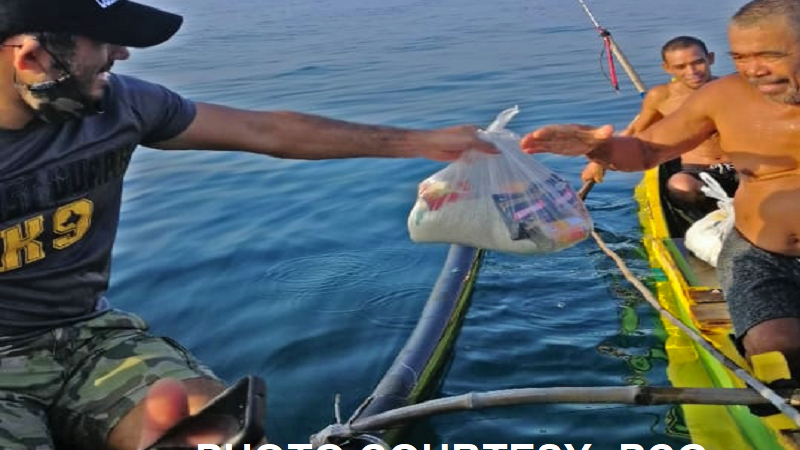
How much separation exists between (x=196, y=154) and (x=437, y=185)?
8.75 metres

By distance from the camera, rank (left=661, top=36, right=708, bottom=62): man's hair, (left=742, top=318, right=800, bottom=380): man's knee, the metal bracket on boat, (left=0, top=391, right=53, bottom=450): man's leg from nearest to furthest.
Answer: (left=0, top=391, right=53, bottom=450): man's leg, the metal bracket on boat, (left=742, top=318, right=800, bottom=380): man's knee, (left=661, top=36, right=708, bottom=62): man's hair

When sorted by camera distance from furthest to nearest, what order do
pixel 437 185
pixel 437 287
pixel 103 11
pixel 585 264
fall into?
1. pixel 585 264
2. pixel 437 287
3. pixel 437 185
4. pixel 103 11

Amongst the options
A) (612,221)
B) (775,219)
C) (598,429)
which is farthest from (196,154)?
(775,219)

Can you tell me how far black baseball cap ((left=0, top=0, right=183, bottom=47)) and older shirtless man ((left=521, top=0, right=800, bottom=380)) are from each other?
1.70 m

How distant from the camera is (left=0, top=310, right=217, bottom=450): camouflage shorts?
285 cm

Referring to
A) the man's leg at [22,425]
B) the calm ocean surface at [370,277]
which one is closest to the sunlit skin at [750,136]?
the calm ocean surface at [370,277]

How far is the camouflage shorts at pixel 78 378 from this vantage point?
2846 mm

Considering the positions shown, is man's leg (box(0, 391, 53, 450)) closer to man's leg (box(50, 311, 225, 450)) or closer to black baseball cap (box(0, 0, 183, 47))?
man's leg (box(50, 311, 225, 450))

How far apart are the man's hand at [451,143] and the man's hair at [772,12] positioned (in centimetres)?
119

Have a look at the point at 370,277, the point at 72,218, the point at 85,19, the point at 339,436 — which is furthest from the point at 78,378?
the point at 370,277

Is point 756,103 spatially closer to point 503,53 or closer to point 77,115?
point 77,115

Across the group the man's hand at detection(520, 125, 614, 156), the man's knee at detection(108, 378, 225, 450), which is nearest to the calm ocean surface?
the man's hand at detection(520, 125, 614, 156)

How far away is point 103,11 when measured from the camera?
108 inches

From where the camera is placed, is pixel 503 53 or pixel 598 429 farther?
pixel 503 53
